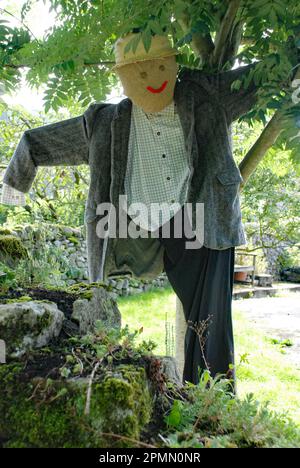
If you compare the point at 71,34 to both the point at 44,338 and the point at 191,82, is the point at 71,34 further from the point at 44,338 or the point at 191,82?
the point at 44,338

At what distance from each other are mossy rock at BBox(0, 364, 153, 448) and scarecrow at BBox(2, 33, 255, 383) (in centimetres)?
96

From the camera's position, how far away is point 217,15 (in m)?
2.37

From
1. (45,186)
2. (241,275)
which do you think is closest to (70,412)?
(45,186)

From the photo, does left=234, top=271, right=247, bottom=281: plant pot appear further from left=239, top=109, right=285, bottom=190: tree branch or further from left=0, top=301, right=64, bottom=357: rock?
left=0, top=301, right=64, bottom=357: rock

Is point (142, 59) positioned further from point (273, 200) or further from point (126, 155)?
point (273, 200)

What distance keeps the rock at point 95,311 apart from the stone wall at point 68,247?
226 centimetres

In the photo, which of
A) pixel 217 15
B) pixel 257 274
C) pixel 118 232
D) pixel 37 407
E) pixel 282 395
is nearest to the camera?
pixel 37 407

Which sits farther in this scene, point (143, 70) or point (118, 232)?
point (118, 232)

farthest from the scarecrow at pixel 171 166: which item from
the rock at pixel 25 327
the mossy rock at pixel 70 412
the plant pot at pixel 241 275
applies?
the plant pot at pixel 241 275

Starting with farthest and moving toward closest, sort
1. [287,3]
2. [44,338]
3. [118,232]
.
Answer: [118,232] → [287,3] → [44,338]

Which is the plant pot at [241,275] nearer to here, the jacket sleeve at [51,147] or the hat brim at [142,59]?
the jacket sleeve at [51,147]

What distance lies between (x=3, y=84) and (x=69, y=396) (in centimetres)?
199

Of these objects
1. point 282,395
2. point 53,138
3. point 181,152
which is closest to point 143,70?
point 181,152

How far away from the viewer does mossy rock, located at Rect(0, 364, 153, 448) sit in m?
1.32
